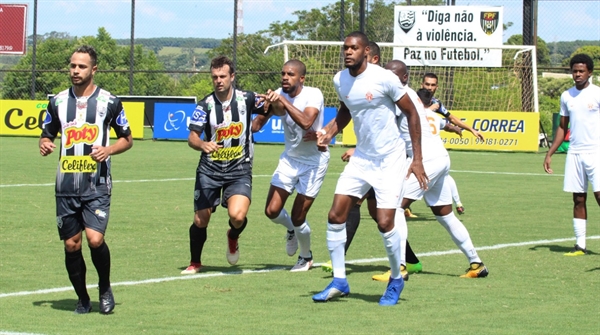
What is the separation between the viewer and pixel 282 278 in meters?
9.23

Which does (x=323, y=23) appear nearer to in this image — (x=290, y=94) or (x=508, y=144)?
(x=508, y=144)

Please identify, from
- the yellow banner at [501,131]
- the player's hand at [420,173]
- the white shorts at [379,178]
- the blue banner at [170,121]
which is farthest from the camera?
the blue banner at [170,121]

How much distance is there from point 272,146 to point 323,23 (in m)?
17.4

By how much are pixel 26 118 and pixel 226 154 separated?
24704 mm

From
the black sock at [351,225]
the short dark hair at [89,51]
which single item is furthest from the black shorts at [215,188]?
the short dark hair at [89,51]

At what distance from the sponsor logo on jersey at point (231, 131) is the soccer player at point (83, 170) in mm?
1983

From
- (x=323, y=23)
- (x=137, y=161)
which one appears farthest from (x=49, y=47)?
(x=137, y=161)

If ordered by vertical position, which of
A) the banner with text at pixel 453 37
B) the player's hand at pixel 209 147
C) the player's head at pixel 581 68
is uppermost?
the banner with text at pixel 453 37

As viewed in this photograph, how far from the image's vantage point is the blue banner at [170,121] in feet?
105

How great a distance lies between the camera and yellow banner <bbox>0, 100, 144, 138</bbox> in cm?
3247

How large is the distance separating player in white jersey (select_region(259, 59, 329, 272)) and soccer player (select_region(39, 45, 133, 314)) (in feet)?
8.41

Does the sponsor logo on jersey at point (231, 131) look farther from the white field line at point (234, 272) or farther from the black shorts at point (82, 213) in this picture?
the black shorts at point (82, 213)

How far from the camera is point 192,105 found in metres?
31.4

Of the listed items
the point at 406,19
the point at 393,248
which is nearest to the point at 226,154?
the point at 393,248
